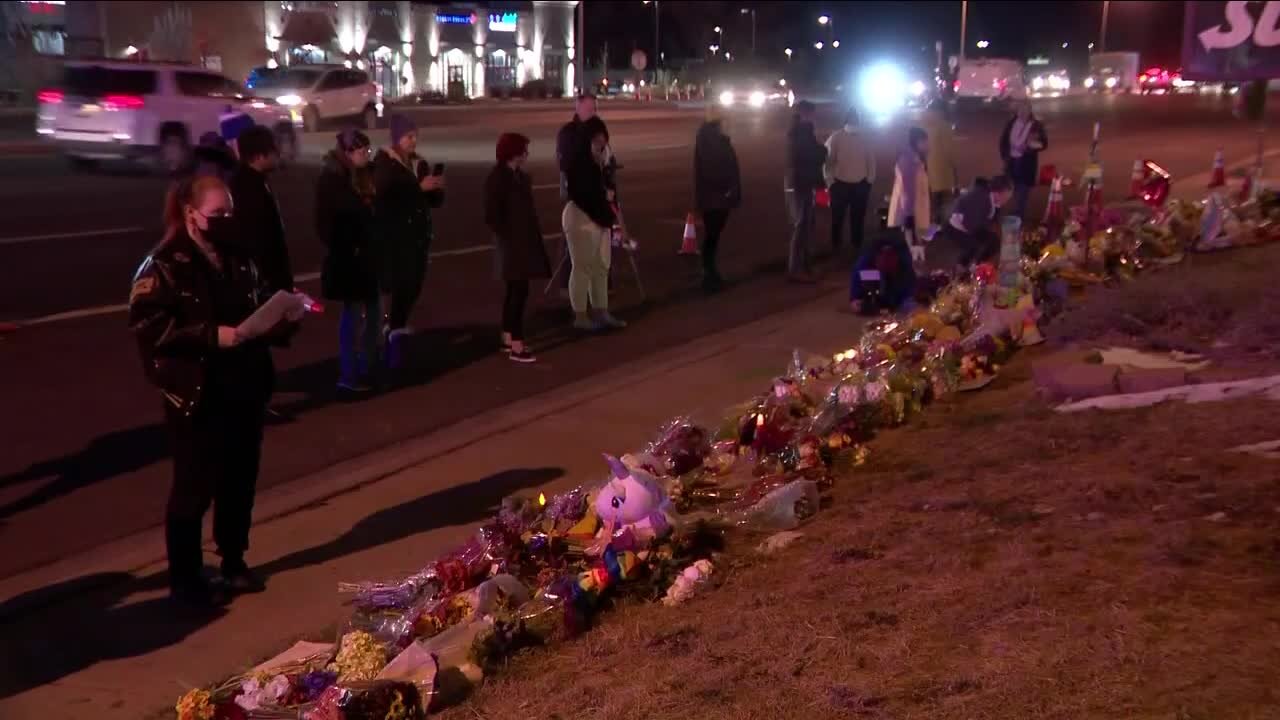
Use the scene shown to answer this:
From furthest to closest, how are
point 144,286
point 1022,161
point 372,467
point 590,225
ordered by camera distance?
point 1022,161, point 590,225, point 372,467, point 144,286

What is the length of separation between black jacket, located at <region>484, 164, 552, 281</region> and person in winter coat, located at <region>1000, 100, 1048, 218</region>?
9.53 meters

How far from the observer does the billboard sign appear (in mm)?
12461

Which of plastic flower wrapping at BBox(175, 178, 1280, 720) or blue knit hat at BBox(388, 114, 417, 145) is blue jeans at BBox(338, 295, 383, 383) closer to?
blue knit hat at BBox(388, 114, 417, 145)

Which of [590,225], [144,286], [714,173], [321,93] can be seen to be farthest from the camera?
[321,93]

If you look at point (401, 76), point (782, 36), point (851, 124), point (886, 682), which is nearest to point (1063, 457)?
point (886, 682)

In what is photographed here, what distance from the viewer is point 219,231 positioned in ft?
18.3

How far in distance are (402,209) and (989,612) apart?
18.9 feet

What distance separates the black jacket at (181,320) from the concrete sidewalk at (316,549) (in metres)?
0.95

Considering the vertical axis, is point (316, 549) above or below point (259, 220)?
below

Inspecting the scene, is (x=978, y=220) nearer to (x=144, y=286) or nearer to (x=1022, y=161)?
(x=1022, y=161)

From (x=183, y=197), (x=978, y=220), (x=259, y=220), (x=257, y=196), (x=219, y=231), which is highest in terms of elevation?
(x=183, y=197)

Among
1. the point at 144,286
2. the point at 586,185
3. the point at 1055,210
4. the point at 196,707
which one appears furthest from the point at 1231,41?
the point at 196,707

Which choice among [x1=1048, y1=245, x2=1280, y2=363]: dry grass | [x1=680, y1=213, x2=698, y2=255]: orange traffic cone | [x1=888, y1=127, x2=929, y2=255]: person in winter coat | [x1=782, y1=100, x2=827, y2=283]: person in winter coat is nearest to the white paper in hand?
[x1=1048, y1=245, x2=1280, y2=363]: dry grass

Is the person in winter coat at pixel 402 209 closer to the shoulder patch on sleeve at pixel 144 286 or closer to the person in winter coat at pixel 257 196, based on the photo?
the person in winter coat at pixel 257 196
